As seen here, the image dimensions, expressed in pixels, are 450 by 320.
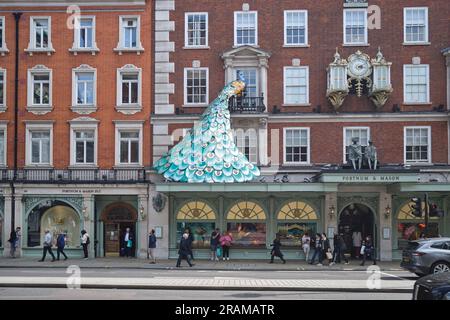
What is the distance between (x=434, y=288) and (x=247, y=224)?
81.8 feet

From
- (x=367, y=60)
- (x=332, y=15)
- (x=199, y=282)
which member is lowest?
(x=199, y=282)

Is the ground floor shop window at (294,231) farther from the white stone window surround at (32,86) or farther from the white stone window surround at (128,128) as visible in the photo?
the white stone window surround at (32,86)

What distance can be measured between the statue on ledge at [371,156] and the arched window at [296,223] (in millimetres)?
4099

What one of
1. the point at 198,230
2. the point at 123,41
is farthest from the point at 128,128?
the point at 198,230

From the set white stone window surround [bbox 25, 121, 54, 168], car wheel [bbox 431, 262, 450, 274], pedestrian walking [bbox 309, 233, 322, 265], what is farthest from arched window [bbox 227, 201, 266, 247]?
car wheel [bbox 431, 262, 450, 274]

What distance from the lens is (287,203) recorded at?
36.6 m

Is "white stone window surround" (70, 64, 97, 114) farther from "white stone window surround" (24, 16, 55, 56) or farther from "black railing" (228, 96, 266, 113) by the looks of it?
"black railing" (228, 96, 266, 113)

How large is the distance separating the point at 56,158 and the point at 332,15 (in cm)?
1677

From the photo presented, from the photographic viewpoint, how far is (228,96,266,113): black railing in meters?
36.0

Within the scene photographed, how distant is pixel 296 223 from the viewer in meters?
36.5

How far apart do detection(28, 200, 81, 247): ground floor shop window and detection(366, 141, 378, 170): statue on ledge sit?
51.7ft

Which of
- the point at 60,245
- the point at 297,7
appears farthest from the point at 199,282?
the point at 297,7
